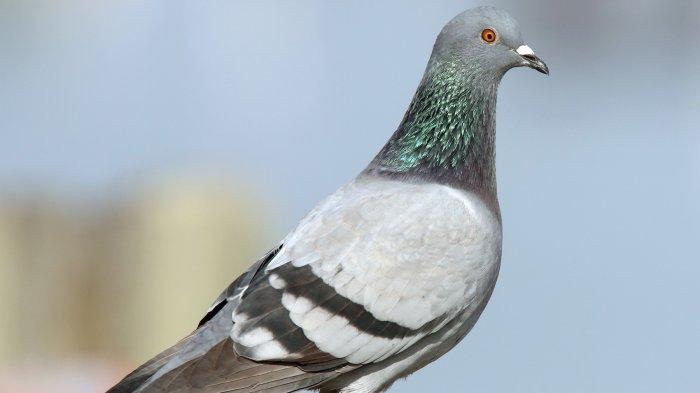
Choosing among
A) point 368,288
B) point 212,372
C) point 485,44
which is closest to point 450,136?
point 485,44

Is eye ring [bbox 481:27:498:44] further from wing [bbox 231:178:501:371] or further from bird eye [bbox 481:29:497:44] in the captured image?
wing [bbox 231:178:501:371]

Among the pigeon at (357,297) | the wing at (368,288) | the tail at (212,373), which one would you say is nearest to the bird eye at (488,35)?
the pigeon at (357,297)

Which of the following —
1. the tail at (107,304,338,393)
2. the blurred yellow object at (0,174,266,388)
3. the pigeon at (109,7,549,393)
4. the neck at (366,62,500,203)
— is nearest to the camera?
the tail at (107,304,338,393)

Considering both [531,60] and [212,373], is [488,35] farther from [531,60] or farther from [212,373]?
[212,373]

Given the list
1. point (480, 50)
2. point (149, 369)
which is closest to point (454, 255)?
point (480, 50)

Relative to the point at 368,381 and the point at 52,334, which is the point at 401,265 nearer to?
the point at 368,381

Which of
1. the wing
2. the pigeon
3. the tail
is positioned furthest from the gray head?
the tail
